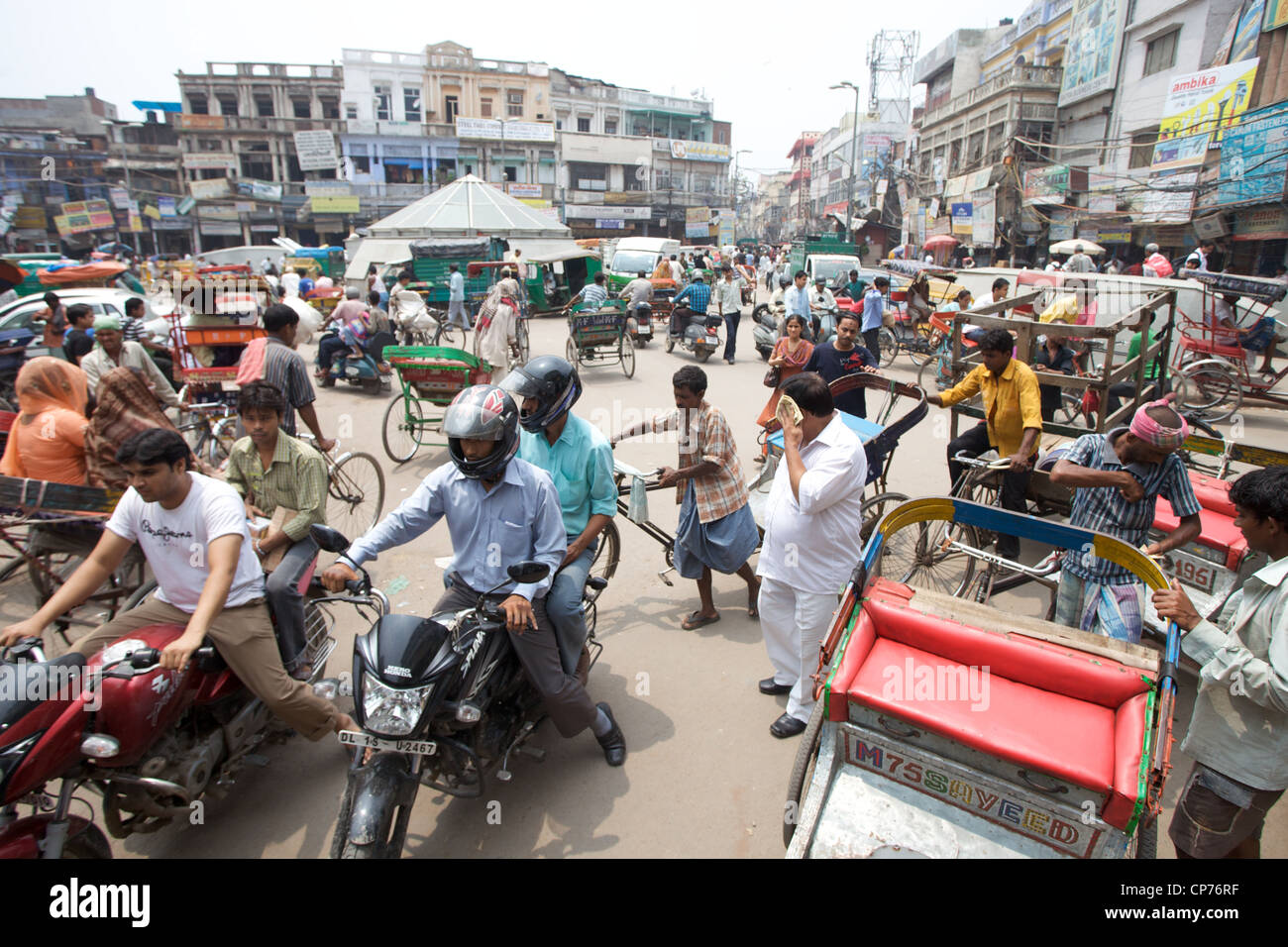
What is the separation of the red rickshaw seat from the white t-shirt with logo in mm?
2483

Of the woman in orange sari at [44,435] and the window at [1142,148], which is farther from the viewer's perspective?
the window at [1142,148]

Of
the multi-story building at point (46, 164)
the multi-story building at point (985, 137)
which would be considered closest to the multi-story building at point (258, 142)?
the multi-story building at point (46, 164)

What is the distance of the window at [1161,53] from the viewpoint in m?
20.0

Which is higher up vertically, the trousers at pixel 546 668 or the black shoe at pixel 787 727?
the trousers at pixel 546 668

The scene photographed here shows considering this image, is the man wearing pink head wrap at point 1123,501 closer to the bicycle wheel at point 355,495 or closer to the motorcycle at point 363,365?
the bicycle wheel at point 355,495

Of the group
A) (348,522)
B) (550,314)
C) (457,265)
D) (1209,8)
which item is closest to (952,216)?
(1209,8)

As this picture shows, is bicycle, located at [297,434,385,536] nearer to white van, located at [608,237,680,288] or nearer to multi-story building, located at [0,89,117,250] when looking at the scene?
white van, located at [608,237,680,288]

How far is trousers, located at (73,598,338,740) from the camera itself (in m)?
2.84

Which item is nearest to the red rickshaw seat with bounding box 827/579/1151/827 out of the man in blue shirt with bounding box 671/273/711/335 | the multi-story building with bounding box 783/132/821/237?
the man in blue shirt with bounding box 671/273/711/335

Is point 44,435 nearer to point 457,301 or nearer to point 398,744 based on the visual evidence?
point 398,744

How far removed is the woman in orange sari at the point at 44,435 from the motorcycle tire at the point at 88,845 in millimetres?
2828

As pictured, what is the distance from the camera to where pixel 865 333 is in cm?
1288

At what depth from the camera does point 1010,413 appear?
4965 mm
